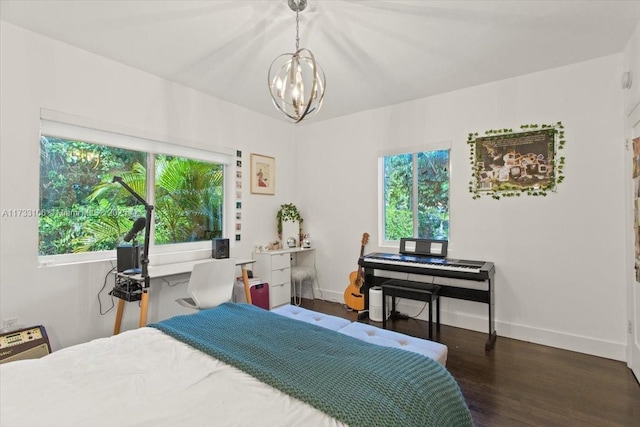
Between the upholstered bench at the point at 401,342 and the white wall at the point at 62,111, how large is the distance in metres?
2.22

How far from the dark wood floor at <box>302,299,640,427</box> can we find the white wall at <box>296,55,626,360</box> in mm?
293

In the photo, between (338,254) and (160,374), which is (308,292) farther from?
(160,374)

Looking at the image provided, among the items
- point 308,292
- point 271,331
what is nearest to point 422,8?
point 271,331

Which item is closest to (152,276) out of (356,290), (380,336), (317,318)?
(317,318)

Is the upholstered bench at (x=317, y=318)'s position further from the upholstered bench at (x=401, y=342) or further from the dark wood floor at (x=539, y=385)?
the dark wood floor at (x=539, y=385)

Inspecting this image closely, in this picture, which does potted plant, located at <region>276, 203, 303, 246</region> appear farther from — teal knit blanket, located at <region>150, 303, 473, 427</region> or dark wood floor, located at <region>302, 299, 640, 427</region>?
teal knit blanket, located at <region>150, 303, 473, 427</region>

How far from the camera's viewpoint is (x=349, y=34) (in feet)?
8.21

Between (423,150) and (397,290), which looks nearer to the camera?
(397,290)

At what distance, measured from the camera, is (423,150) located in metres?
3.80

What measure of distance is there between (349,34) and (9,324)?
335cm

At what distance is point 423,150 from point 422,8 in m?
1.81

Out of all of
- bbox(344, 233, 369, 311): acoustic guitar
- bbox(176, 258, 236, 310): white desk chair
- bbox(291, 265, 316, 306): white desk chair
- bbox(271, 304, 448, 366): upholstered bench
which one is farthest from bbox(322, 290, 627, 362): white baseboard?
bbox(176, 258, 236, 310): white desk chair

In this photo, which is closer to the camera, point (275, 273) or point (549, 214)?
point (549, 214)

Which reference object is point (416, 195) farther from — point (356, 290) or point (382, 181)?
point (356, 290)
